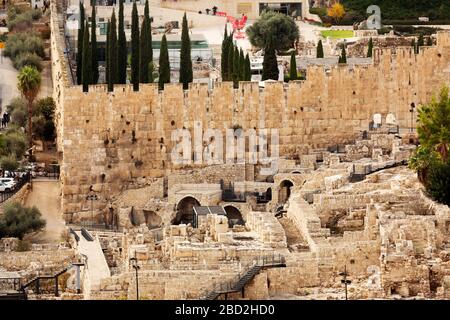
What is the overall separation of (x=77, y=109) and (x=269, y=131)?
678cm

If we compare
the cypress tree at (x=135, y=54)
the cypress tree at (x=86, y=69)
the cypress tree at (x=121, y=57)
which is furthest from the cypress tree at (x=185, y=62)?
the cypress tree at (x=86, y=69)

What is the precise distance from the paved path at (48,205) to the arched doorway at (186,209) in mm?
3885

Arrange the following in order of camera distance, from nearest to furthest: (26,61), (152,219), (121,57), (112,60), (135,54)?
(152,219) → (112,60) → (135,54) → (121,57) → (26,61)

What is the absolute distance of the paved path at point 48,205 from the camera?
89.7m

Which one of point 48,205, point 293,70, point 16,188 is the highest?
point 293,70

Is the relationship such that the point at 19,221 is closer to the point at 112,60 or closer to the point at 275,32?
the point at 112,60

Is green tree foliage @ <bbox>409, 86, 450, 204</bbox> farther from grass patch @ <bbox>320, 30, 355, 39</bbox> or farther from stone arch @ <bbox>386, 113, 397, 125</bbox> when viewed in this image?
grass patch @ <bbox>320, 30, 355, 39</bbox>

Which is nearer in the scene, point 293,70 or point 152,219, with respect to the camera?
point 152,219

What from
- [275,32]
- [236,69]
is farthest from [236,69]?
[275,32]

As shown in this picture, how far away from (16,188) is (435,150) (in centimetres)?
1744

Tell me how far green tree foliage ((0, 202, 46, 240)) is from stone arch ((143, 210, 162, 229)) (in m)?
3.68

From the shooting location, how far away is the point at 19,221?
8900 centimetres

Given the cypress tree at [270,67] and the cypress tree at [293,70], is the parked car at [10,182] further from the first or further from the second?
the cypress tree at [293,70]

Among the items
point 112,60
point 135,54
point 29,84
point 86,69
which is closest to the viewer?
point 86,69
